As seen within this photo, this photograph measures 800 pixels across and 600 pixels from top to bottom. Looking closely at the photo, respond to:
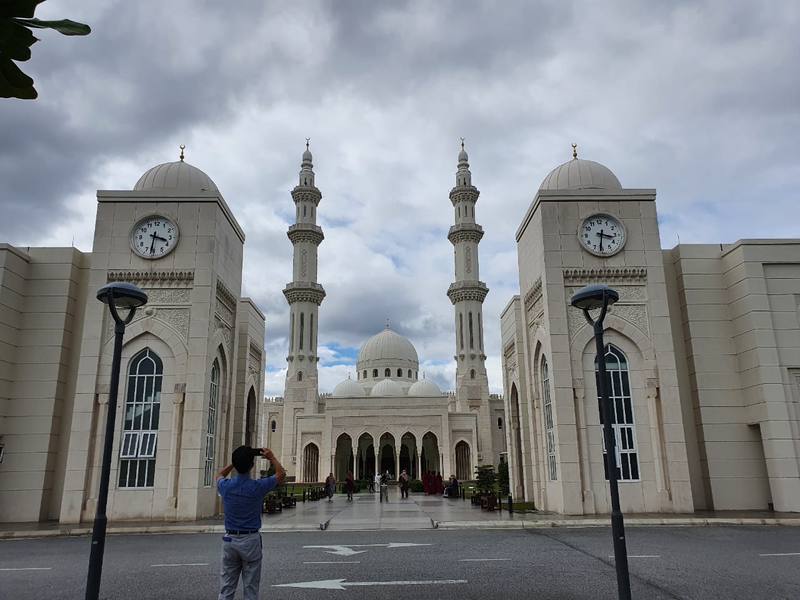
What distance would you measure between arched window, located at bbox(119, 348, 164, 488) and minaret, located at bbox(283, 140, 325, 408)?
2882cm

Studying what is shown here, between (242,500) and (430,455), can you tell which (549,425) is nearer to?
(242,500)

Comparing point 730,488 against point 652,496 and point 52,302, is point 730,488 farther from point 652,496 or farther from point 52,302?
point 52,302

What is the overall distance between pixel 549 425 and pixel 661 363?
12.0 ft

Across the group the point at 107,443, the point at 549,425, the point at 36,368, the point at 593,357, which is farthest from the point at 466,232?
the point at 107,443

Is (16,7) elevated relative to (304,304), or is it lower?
lower

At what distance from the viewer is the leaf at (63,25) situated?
2.27m

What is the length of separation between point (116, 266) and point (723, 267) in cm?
1782

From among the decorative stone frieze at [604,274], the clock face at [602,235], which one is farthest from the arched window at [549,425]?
the clock face at [602,235]

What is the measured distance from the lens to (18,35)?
223 cm

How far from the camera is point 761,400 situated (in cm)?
1727

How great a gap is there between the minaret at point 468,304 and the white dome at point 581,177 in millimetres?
26621

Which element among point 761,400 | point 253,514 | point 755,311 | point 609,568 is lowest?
point 609,568

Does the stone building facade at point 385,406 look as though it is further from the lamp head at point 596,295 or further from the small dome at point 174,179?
the lamp head at point 596,295

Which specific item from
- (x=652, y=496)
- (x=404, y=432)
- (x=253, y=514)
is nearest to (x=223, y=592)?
(x=253, y=514)
